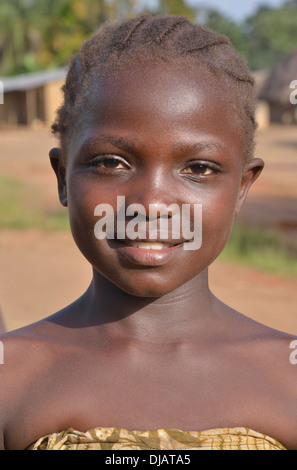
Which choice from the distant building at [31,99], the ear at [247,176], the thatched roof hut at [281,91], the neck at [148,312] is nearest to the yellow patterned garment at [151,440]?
the neck at [148,312]

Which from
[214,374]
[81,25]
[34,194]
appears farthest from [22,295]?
[81,25]

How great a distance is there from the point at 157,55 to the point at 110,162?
0.24 meters

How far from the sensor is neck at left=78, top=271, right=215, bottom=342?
1.56m

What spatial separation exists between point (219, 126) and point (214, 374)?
21.4 inches

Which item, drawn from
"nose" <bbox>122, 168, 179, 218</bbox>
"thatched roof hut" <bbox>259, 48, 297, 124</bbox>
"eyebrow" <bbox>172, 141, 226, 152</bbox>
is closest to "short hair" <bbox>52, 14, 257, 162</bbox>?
"eyebrow" <bbox>172, 141, 226, 152</bbox>

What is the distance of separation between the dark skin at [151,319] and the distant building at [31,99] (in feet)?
80.2

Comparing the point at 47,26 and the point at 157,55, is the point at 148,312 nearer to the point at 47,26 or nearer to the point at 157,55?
the point at 157,55

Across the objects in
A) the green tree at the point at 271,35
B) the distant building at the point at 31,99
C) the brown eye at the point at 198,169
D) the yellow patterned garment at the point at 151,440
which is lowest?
the yellow patterned garment at the point at 151,440

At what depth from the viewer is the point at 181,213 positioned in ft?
4.50

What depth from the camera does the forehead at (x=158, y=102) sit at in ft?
4.44

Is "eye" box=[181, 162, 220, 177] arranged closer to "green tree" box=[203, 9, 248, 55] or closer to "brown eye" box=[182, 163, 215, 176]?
"brown eye" box=[182, 163, 215, 176]

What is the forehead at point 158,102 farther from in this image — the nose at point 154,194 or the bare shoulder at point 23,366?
the bare shoulder at point 23,366

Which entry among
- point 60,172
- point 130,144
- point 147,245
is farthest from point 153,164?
point 60,172
